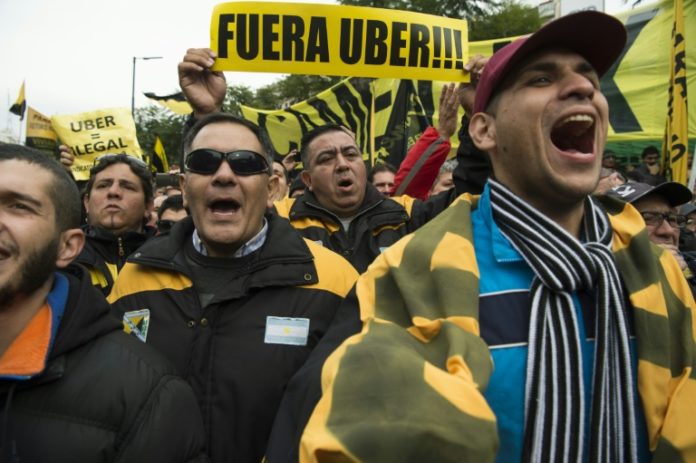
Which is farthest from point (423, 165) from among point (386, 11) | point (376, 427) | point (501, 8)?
point (501, 8)

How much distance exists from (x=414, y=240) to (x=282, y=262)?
77cm

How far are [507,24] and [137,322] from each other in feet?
83.0

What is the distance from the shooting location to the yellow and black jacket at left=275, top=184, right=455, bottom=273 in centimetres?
328

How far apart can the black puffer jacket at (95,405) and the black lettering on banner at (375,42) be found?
85.1 inches

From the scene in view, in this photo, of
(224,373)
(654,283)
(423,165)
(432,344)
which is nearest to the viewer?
(432,344)

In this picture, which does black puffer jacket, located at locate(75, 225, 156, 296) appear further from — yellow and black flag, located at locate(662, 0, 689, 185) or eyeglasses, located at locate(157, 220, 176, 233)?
yellow and black flag, located at locate(662, 0, 689, 185)

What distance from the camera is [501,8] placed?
2742 cm

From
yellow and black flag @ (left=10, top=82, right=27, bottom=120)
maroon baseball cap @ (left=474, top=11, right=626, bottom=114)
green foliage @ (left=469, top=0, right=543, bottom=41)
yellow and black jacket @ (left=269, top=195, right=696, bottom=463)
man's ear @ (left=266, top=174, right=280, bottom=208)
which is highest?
green foliage @ (left=469, top=0, right=543, bottom=41)

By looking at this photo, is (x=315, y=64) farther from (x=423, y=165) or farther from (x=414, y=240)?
(x=414, y=240)

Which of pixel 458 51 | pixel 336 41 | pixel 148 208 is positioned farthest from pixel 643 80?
pixel 148 208

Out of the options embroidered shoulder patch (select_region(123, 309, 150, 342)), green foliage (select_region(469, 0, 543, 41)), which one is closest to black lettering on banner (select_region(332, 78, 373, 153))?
embroidered shoulder patch (select_region(123, 309, 150, 342))

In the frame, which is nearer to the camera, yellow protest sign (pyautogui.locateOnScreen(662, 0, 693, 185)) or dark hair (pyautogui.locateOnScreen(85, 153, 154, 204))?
dark hair (pyautogui.locateOnScreen(85, 153, 154, 204))

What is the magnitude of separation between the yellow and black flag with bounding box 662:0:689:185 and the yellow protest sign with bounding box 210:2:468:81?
270 cm

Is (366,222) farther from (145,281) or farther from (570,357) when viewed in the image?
(570,357)
